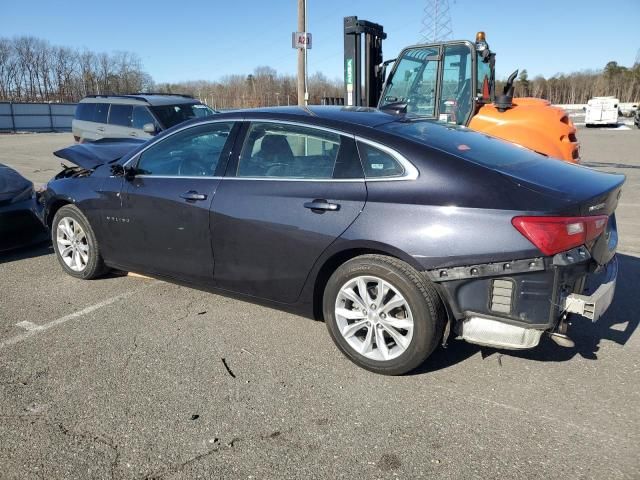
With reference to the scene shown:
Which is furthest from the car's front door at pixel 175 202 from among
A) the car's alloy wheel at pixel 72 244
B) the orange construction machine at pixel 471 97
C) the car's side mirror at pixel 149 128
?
the car's side mirror at pixel 149 128

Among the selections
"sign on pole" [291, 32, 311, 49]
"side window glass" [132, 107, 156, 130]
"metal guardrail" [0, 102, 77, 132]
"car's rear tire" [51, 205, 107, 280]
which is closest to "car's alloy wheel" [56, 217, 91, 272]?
"car's rear tire" [51, 205, 107, 280]

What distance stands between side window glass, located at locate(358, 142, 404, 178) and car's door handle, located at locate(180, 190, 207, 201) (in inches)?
51.0

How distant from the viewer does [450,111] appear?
287 inches

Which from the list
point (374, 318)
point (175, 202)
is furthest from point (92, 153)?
point (374, 318)

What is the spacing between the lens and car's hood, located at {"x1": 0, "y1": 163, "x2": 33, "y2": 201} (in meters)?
5.85

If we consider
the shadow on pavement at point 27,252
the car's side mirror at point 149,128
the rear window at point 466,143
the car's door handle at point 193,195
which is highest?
the car's side mirror at point 149,128

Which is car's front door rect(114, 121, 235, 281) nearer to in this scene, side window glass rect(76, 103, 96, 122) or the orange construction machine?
the orange construction machine

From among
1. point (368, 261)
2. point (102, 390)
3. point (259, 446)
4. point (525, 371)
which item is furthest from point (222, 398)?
point (525, 371)

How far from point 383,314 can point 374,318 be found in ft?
0.24

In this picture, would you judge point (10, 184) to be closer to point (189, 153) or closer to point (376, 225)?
point (189, 153)

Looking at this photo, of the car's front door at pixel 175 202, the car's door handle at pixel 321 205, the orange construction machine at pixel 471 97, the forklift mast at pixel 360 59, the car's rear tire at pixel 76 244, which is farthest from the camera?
the forklift mast at pixel 360 59

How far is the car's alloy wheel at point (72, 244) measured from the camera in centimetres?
493

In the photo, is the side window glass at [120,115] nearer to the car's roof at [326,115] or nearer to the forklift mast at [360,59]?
the forklift mast at [360,59]

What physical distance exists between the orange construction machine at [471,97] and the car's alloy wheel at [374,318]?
3952 mm
